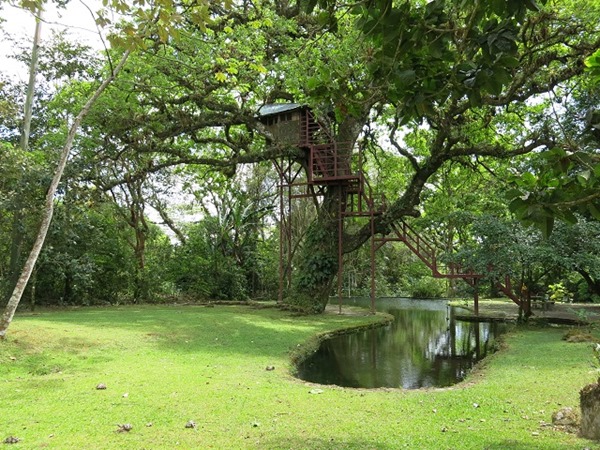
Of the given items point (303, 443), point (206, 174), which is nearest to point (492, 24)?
point (303, 443)

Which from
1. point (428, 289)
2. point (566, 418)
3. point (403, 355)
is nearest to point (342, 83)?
point (566, 418)

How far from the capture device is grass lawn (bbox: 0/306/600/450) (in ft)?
14.1

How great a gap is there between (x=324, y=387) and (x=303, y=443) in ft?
8.45

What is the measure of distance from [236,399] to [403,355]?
6.15 meters

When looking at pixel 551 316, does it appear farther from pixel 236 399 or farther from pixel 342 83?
pixel 342 83

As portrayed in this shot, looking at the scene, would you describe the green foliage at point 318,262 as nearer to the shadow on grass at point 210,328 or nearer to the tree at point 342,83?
the tree at point 342,83

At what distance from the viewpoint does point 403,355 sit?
35.5 feet

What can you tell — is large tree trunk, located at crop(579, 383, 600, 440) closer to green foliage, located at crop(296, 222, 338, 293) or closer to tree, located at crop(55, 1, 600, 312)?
tree, located at crop(55, 1, 600, 312)

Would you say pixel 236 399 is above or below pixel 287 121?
below

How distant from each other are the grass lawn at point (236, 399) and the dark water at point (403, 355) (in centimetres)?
82

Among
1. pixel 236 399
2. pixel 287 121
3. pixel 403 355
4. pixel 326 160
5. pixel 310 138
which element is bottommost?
pixel 403 355

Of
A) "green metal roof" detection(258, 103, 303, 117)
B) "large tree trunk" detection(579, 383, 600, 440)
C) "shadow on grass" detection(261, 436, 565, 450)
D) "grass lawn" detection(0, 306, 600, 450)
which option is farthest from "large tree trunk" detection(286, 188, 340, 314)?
Result: "large tree trunk" detection(579, 383, 600, 440)

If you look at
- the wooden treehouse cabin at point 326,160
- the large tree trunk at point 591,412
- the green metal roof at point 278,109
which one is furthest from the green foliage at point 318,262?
the large tree trunk at point 591,412

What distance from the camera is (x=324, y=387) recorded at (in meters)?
6.73
